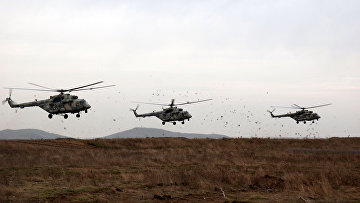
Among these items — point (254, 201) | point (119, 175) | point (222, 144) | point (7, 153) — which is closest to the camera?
point (254, 201)

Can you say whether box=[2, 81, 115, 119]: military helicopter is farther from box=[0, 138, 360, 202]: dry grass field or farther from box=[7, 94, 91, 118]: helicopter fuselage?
box=[0, 138, 360, 202]: dry grass field

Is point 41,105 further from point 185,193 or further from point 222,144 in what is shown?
point 185,193

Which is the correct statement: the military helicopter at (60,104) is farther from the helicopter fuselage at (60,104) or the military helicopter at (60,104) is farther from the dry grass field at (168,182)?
the dry grass field at (168,182)

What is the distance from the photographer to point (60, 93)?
138 ft

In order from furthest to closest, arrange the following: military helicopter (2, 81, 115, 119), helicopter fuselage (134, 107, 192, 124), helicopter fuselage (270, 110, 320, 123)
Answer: helicopter fuselage (270, 110, 320, 123) < helicopter fuselage (134, 107, 192, 124) < military helicopter (2, 81, 115, 119)

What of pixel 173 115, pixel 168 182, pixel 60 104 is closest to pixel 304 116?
pixel 173 115

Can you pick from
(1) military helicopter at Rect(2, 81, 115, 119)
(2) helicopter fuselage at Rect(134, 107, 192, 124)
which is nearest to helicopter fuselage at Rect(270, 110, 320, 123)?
(2) helicopter fuselage at Rect(134, 107, 192, 124)

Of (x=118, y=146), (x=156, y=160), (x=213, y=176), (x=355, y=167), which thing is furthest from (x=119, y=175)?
(x=118, y=146)

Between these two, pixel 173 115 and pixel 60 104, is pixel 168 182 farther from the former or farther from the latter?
pixel 173 115

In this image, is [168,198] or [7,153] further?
[7,153]

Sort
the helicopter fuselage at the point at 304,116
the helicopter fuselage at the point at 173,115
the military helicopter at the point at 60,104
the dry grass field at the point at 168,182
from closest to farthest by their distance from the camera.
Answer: the dry grass field at the point at 168,182
the military helicopter at the point at 60,104
the helicopter fuselage at the point at 173,115
the helicopter fuselage at the point at 304,116

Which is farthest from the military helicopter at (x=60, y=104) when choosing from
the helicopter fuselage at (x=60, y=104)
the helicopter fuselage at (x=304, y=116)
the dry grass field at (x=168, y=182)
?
the helicopter fuselage at (x=304, y=116)

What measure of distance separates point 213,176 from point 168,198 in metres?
5.39

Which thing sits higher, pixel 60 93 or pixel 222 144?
pixel 60 93
